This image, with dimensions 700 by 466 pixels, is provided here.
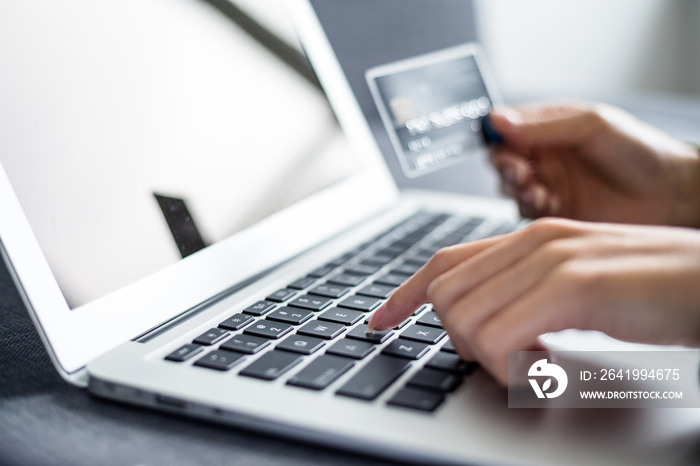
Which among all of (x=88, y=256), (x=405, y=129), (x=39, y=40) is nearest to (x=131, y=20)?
(x=39, y=40)

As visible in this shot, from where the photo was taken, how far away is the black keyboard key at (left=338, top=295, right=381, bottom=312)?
17.2 inches

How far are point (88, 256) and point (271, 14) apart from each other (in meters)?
0.32

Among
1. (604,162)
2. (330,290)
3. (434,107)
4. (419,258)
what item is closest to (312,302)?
(330,290)

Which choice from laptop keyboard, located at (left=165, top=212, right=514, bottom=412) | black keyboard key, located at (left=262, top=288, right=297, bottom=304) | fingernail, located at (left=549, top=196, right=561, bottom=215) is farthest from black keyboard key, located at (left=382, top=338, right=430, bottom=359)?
fingernail, located at (left=549, top=196, right=561, bottom=215)

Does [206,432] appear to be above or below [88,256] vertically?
below

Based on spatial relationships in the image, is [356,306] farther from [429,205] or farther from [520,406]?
[429,205]

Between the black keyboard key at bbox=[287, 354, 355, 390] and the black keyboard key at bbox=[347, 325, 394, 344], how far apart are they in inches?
1.2

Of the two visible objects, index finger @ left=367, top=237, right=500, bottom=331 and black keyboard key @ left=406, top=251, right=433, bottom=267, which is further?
black keyboard key @ left=406, top=251, right=433, bottom=267

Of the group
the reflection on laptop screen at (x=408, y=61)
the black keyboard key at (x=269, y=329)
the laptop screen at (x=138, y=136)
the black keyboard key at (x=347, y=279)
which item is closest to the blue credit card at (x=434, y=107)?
the reflection on laptop screen at (x=408, y=61)

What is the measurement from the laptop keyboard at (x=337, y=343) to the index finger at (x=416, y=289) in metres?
0.01

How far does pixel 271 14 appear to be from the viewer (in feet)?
2.01

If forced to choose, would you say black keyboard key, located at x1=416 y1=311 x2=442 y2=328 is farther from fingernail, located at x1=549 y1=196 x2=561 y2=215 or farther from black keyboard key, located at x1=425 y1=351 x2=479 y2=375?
fingernail, located at x1=549 y1=196 x2=561 y2=215

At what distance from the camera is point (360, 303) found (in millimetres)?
442
